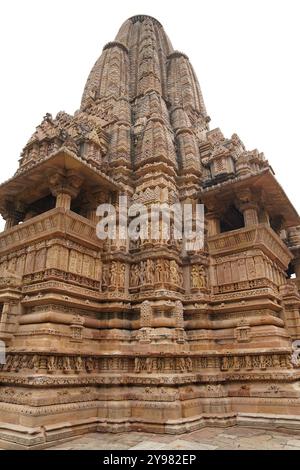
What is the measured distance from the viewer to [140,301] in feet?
39.9

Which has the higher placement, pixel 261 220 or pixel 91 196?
pixel 91 196

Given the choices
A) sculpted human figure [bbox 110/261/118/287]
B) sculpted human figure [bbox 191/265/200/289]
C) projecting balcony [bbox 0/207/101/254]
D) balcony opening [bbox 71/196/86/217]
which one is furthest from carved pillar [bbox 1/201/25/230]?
sculpted human figure [bbox 191/265/200/289]

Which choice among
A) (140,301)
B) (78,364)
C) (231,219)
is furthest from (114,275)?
(231,219)

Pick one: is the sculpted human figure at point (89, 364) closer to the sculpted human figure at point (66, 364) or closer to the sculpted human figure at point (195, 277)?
the sculpted human figure at point (66, 364)

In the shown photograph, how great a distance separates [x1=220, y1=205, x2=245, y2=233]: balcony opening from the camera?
49.8ft

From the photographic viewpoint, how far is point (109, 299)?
12008mm

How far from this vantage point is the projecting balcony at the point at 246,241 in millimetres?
12422

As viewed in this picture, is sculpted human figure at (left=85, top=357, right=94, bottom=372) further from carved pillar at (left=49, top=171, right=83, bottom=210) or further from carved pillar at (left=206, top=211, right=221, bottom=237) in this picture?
carved pillar at (left=206, top=211, right=221, bottom=237)

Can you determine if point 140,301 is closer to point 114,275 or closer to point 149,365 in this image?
point 114,275

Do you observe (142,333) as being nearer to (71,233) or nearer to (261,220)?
(71,233)

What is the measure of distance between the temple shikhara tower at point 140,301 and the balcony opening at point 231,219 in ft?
0.39

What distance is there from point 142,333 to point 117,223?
4.87m
